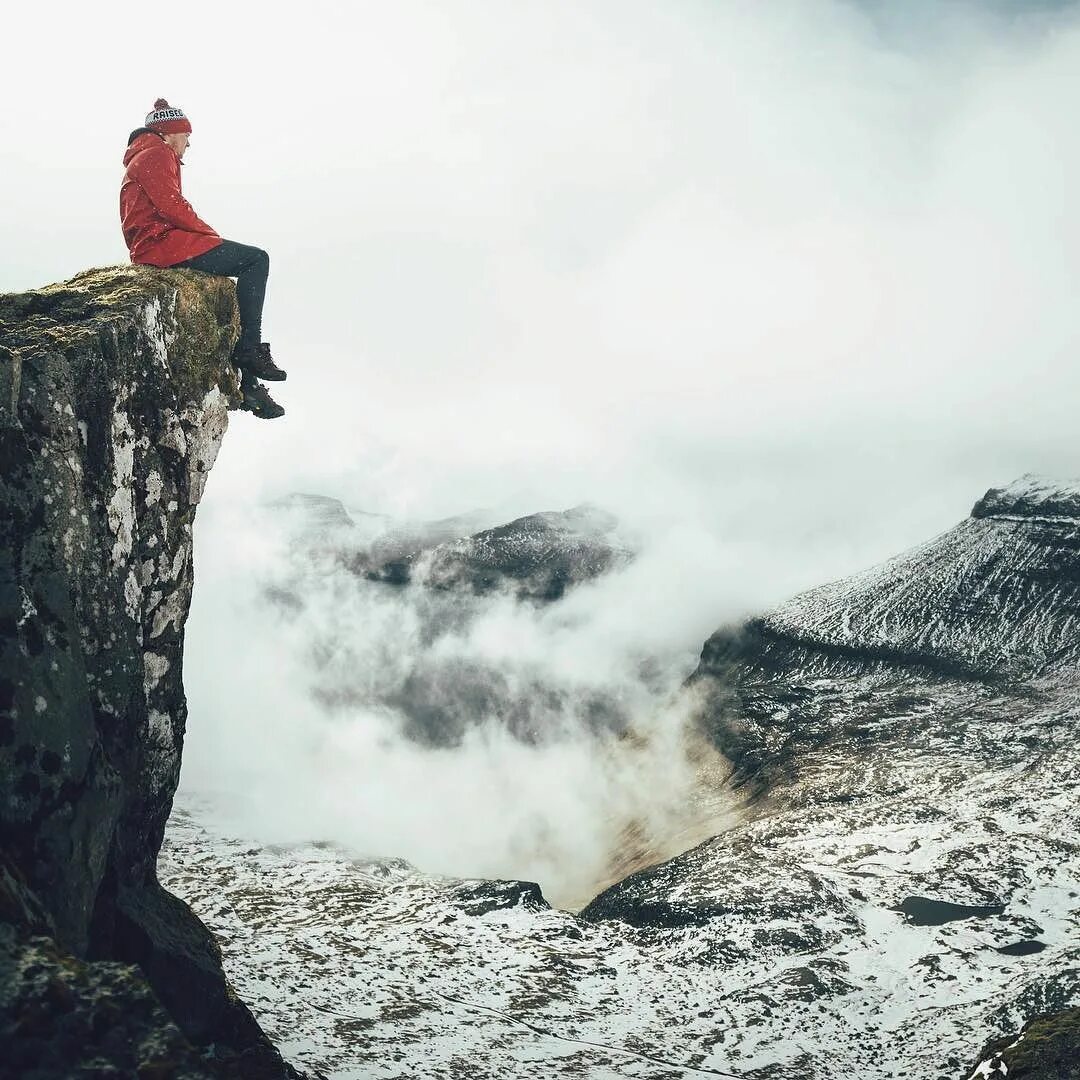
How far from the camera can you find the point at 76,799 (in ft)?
45.5

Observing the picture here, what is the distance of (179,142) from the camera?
67.1 feet

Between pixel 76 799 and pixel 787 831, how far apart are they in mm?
40203

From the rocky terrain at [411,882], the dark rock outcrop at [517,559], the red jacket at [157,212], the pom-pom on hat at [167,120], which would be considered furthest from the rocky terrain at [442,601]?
the pom-pom on hat at [167,120]

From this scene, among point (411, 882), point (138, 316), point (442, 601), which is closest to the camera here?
point (138, 316)

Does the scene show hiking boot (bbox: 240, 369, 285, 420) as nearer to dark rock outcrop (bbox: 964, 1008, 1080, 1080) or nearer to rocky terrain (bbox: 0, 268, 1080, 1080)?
rocky terrain (bbox: 0, 268, 1080, 1080)

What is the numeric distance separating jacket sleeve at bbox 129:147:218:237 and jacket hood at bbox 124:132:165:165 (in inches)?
8.4

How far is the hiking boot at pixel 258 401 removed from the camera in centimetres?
2400

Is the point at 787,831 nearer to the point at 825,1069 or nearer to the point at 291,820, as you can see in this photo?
the point at 825,1069

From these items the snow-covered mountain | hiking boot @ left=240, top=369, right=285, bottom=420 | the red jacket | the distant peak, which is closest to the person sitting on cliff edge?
the red jacket

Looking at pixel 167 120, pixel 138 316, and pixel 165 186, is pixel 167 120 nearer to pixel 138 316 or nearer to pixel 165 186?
pixel 165 186

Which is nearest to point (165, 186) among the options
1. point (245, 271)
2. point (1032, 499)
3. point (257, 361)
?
point (245, 271)

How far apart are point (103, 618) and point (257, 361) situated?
31.1ft

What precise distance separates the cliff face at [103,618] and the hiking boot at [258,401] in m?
1.47

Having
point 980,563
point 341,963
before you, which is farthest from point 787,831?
point 980,563
